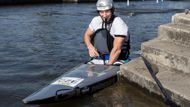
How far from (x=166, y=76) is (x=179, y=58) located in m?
0.36

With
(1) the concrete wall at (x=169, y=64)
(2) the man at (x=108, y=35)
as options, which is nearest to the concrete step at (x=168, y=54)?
(1) the concrete wall at (x=169, y=64)

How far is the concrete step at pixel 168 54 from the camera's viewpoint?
6.31 meters

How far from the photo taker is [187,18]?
735cm

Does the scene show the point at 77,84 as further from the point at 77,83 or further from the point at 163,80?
the point at 163,80

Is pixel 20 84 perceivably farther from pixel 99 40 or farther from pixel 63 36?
pixel 63 36

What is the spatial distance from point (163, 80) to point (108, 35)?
188 cm

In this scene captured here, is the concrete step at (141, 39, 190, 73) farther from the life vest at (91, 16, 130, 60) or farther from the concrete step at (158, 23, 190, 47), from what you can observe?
the life vest at (91, 16, 130, 60)

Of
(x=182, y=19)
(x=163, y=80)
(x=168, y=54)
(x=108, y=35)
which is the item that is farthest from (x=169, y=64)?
(x=108, y=35)

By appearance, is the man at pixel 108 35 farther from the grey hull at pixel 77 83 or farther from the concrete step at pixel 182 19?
the concrete step at pixel 182 19

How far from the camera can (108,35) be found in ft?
25.3

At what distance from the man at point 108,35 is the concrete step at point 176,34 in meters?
0.71

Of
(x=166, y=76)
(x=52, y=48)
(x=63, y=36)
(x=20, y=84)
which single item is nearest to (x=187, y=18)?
(x=166, y=76)

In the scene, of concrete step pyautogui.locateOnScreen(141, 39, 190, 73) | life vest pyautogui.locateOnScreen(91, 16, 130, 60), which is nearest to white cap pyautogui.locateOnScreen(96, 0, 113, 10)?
life vest pyautogui.locateOnScreen(91, 16, 130, 60)

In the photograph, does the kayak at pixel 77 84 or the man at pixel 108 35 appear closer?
the kayak at pixel 77 84
